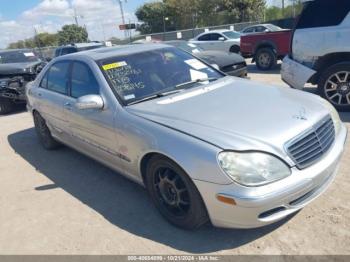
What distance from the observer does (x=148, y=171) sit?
10.6 feet

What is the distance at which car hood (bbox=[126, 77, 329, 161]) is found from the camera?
2662 millimetres

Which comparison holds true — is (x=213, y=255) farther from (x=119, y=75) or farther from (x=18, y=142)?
(x=18, y=142)

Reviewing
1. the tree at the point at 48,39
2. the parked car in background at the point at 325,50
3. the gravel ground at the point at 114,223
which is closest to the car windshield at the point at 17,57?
the gravel ground at the point at 114,223

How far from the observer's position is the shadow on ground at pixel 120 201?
2.97 metres

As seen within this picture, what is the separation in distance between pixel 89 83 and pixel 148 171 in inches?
55.3

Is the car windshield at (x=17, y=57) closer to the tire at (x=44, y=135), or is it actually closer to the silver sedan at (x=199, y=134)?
the tire at (x=44, y=135)

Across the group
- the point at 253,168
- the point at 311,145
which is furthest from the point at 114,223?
the point at 311,145

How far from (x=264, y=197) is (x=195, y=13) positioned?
4919 cm

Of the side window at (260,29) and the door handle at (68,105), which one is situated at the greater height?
the side window at (260,29)

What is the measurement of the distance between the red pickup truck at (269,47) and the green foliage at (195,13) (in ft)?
101

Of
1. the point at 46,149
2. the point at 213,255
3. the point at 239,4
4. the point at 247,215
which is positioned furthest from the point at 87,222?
the point at 239,4

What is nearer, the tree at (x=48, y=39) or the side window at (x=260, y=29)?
the side window at (x=260, y=29)

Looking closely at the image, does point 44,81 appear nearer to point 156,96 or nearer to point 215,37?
point 156,96

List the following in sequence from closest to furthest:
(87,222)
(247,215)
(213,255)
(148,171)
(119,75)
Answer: (247,215) → (213,255) → (148,171) → (87,222) → (119,75)
